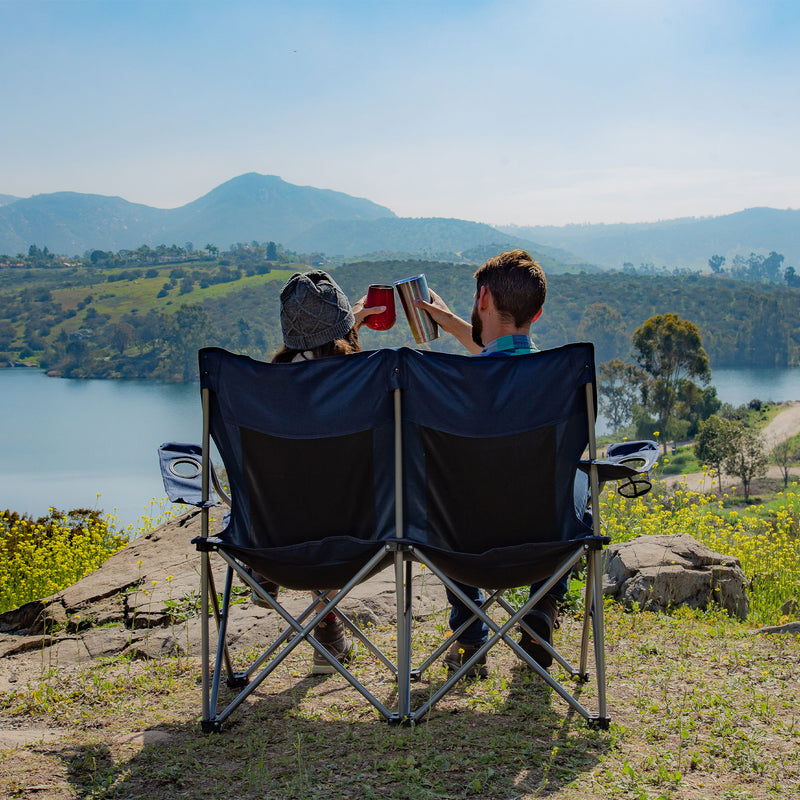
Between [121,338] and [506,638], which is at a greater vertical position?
[506,638]

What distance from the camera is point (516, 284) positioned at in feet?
7.20

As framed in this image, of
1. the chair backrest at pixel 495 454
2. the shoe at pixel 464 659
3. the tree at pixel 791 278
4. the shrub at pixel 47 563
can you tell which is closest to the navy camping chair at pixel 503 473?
the chair backrest at pixel 495 454

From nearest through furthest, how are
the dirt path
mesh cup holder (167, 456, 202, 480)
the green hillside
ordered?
mesh cup holder (167, 456, 202, 480), the dirt path, the green hillside

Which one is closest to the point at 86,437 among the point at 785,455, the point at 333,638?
the point at 785,455

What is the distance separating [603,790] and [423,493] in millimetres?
809

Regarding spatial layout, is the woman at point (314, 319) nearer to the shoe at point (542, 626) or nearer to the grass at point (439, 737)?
the grass at point (439, 737)

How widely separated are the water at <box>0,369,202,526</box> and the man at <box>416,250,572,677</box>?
30.3m

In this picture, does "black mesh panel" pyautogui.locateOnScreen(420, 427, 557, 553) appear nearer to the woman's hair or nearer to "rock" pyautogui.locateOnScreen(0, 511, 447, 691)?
the woman's hair

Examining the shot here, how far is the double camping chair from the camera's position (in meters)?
1.92

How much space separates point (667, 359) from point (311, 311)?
47.9 metres

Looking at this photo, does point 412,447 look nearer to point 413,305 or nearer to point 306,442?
point 306,442

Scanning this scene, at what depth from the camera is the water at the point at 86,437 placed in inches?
1518

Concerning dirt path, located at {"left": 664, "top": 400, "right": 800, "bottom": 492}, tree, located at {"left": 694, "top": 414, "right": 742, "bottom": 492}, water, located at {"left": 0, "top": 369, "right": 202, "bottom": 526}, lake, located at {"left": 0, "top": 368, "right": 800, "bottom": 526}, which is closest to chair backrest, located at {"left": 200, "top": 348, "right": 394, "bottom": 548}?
lake, located at {"left": 0, "top": 368, "right": 800, "bottom": 526}

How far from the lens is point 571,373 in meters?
1.92
